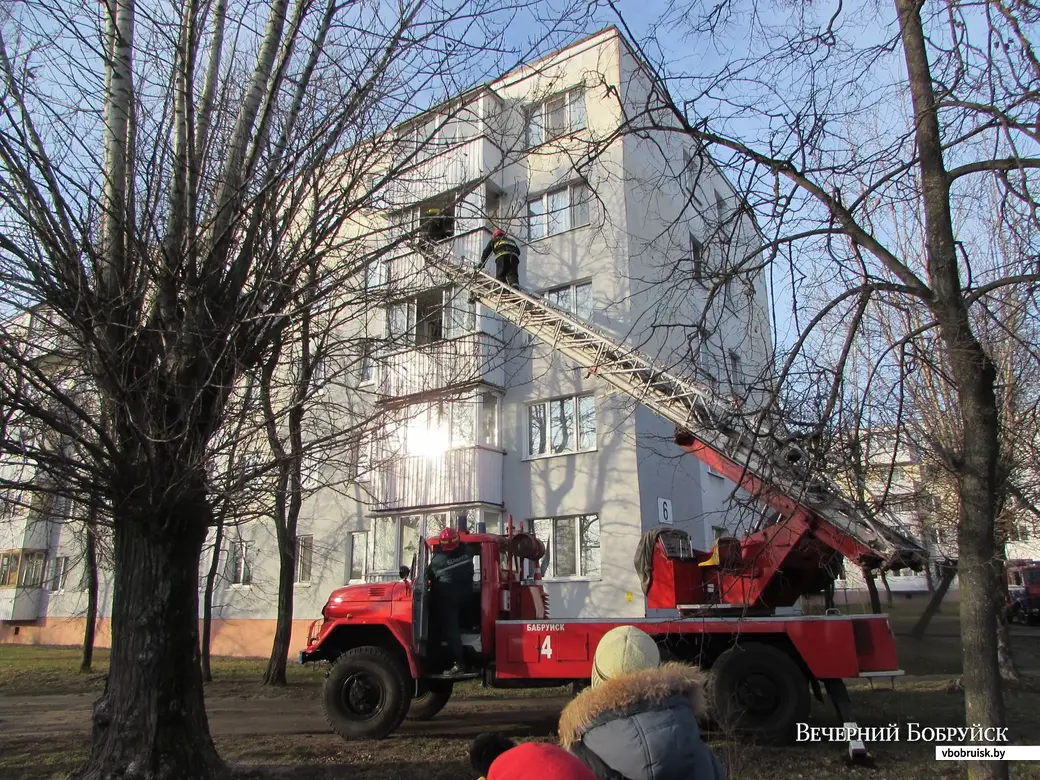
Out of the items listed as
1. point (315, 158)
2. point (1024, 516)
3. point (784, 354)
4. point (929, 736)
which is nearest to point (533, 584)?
point (929, 736)

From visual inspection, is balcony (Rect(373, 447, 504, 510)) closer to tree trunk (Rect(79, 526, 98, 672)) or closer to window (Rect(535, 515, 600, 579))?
window (Rect(535, 515, 600, 579))

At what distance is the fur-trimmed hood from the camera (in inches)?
93.2

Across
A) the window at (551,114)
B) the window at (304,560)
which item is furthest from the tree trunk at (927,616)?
the window at (304,560)

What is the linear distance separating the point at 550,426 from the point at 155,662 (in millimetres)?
11955

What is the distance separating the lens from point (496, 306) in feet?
47.0

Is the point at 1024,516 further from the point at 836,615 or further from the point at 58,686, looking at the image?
the point at 58,686

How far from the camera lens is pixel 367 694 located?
350 inches

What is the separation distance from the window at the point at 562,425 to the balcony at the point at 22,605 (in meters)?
24.8

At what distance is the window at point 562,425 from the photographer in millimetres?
16547

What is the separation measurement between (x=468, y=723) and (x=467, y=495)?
6926mm

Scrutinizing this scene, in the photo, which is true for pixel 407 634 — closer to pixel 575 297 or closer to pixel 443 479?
pixel 443 479

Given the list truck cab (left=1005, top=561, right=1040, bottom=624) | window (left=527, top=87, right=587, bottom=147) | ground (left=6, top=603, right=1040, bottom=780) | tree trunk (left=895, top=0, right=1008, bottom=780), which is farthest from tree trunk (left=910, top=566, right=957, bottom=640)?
tree trunk (left=895, top=0, right=1008, bottom=780)

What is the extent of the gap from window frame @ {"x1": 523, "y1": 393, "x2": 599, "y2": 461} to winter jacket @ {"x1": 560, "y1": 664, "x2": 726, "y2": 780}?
13736mm

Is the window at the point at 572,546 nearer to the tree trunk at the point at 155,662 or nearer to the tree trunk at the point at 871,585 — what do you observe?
the tree trunk at the point at 871,585
